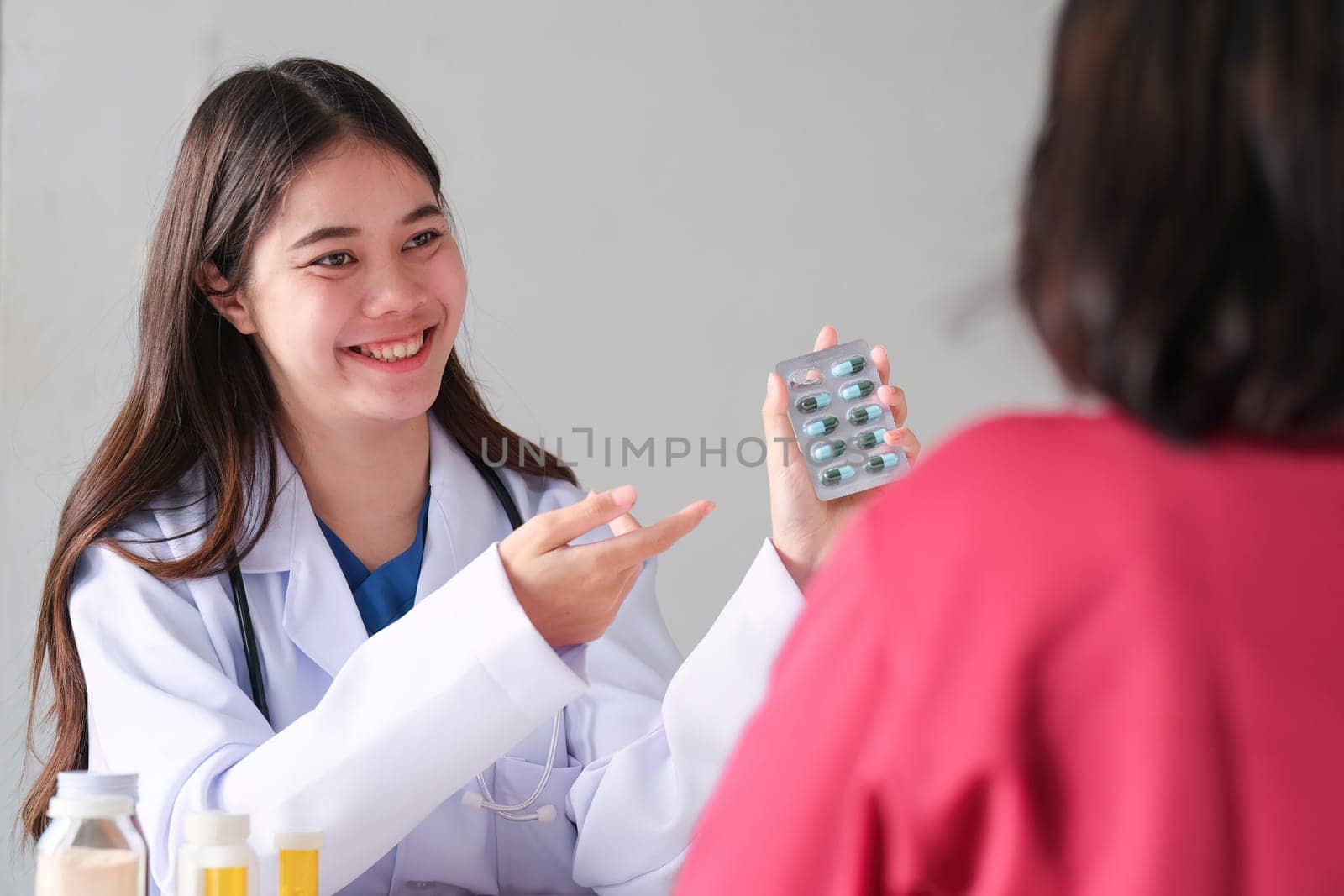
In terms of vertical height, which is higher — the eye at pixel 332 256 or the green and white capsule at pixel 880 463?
the eye at pixel 332 256

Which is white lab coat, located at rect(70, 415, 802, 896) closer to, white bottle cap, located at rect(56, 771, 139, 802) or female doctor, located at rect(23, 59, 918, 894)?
female doctor, located at rect(23, 59, 918, 894)

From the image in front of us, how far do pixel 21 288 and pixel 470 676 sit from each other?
163cm

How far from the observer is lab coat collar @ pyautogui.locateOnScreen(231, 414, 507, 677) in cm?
125

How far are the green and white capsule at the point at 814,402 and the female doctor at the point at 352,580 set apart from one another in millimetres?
65

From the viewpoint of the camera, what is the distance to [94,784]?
805mm

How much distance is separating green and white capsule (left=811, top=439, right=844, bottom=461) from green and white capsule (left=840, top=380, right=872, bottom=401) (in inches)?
1.4

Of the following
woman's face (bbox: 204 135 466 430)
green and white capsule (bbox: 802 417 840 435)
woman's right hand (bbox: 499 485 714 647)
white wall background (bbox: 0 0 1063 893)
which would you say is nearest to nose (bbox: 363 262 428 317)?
woman's face (bbox: 204 135 466 430)

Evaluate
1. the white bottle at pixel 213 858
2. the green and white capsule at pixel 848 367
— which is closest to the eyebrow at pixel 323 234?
the green and white capsule at pixel 848 367

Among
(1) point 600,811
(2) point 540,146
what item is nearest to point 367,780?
(1) point 600,811

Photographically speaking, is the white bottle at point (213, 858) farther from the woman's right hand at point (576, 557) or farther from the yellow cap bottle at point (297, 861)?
the woman's right hand at point (576, 557)

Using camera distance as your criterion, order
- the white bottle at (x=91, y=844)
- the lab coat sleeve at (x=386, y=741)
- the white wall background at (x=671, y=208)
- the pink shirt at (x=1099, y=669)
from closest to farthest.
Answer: the pink shirt at (x=1099, y=669)
the white bottle at (x=91, y=844)
the lab coat sleeve at (x=386, y=741)
the white wall background at (x=671, y=208)

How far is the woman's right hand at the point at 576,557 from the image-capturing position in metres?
1.04

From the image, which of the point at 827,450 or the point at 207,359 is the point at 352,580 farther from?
the point at 827,450

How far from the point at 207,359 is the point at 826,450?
643mm
